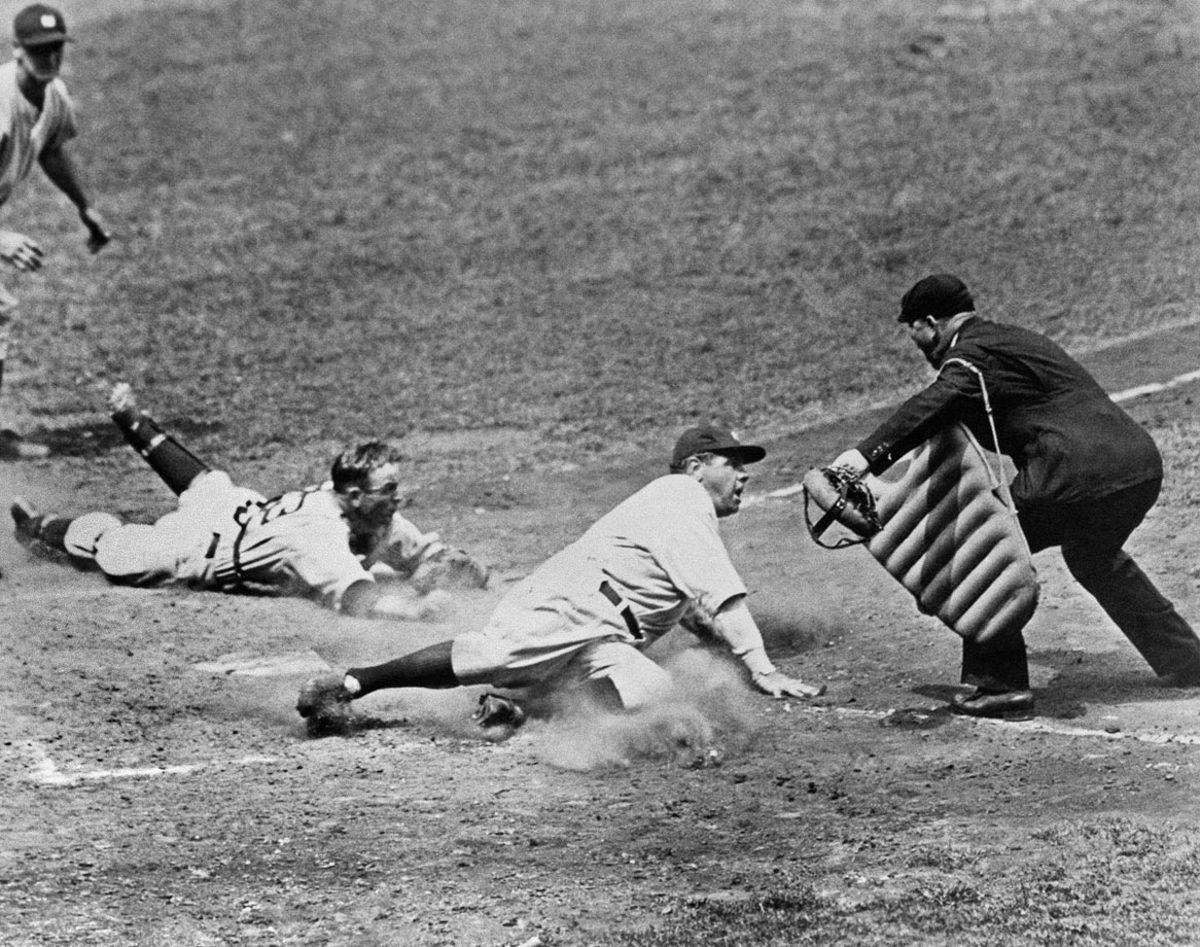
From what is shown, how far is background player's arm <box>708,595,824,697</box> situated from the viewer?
693 centimetres

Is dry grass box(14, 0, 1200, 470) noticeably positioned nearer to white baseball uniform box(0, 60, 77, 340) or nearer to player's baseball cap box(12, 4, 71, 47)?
white baseball uniform box(0, 60, 77, 340)

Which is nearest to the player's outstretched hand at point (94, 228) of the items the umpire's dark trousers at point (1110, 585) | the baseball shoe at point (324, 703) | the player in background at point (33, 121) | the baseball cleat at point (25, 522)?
the player in background at point (33, 121)

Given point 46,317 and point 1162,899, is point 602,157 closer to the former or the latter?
point 46,317

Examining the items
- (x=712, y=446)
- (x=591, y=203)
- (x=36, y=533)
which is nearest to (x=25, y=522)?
(x=36, y=533)

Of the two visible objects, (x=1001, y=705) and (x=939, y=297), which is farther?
(x=939, y=297)

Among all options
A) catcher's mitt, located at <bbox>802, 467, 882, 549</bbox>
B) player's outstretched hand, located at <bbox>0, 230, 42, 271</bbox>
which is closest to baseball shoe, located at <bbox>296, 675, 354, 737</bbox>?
catcher's mitt, located at <bbox>802, 467, 882, 549</bbox>

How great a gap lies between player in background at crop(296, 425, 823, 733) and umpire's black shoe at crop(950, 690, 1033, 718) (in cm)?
61

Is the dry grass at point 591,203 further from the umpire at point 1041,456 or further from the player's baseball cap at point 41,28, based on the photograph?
the umpire at point 1041,456

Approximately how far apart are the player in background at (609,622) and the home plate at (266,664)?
850 mm

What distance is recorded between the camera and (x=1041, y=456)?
7.13 m

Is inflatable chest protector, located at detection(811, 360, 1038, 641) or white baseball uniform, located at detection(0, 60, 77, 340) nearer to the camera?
inflatable chest protector, located at detection(811, 360, 1038, 641)

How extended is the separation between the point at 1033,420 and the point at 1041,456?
0.48ft

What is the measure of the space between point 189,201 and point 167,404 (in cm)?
565

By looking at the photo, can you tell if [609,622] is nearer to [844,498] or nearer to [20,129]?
[844,498]
